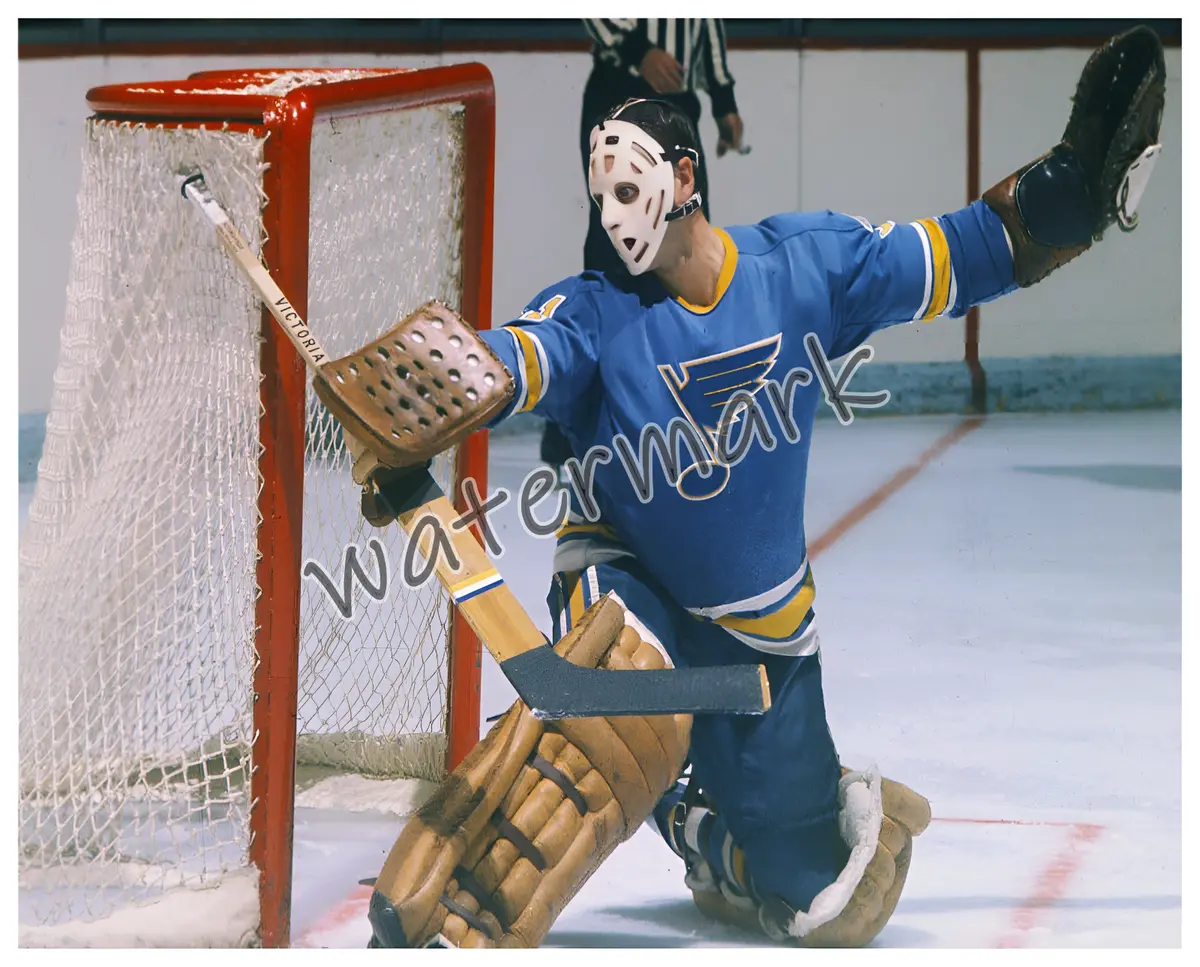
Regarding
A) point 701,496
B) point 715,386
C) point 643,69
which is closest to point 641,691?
point 701,496

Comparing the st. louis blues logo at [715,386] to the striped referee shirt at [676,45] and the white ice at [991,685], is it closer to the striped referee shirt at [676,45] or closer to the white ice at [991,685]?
the white ice at [991,685]

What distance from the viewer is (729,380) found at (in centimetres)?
201

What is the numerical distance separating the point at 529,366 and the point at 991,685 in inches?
73.5

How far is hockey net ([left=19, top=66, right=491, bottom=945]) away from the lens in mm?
→ 2098

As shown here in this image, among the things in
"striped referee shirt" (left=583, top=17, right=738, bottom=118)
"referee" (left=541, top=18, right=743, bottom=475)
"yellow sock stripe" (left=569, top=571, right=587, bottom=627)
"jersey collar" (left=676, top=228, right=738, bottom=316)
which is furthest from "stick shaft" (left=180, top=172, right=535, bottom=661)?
"striped referee shirt" (left=583, top=17, right=738, bottom=118)

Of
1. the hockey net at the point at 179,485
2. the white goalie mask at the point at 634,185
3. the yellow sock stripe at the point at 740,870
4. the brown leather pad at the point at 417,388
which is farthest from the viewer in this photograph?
the yellow sock stripe at the point at 740,870

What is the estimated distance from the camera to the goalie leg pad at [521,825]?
1.90 m

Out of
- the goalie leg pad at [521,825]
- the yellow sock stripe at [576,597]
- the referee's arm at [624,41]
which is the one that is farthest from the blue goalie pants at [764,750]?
the referee's arm at [624,41]

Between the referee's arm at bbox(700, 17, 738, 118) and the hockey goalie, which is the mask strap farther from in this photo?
the referee's arm at bbox(700, 17, 738, 118)

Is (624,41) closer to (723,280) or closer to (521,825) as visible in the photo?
(723,280)

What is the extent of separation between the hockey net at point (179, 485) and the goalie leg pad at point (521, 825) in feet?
0.88

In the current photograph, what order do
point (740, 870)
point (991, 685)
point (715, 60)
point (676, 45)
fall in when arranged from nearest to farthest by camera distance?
1. point (740, 870)
2. point (991, 685)
3. point (676, 45)
4. point (715, 60)
